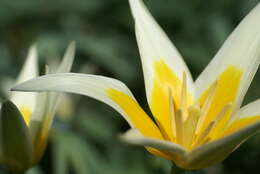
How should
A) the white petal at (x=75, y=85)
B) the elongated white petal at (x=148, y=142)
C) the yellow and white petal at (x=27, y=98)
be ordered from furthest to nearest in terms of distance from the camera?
the yellow and white petal at (x=27, y=98)
the white petal at (x=75, y=85)
the elongated white petal at (x=148, y=142)

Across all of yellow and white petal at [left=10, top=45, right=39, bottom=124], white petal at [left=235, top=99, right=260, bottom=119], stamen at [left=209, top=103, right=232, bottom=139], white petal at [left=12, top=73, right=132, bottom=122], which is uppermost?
white petal at [left=12, top=73, right=132, bottom=122]

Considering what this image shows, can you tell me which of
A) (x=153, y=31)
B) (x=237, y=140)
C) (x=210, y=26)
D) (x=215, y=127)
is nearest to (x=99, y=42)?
(x=210, y=26)

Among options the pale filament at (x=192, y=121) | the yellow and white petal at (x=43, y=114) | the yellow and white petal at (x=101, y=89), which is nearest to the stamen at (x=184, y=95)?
the pale filament at (x=192, y=121)

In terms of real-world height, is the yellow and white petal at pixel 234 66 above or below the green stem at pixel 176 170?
above

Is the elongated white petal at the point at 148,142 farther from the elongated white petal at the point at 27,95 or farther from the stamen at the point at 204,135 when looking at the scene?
the elongated white petal at the point at 27,95

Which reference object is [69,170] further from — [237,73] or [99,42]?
[237,73]

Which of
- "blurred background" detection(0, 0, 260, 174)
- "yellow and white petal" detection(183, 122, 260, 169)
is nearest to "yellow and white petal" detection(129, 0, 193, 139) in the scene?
"yellow and white petal" detection(183, 122, 260, 169)

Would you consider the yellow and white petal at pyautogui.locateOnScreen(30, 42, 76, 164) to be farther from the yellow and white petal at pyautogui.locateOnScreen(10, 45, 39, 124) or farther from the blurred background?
the blurred background
